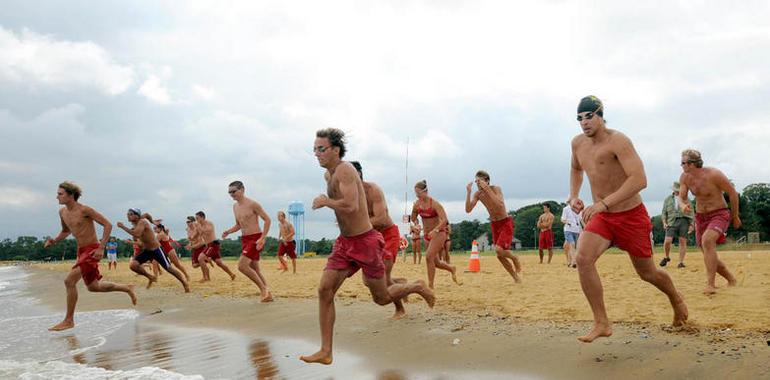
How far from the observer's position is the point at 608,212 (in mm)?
4859

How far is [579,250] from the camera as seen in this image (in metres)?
4.79

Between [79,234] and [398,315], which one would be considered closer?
[398,315]

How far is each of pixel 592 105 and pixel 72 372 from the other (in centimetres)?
549

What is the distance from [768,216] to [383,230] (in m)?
77.4

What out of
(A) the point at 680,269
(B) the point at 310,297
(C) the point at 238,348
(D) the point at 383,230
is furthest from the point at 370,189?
(A) the point at 680,269

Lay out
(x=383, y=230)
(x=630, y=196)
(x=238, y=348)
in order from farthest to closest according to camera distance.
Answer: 1. (x=383, y=230)
2. (x=238, y=348)
3. (x=630, y=196)

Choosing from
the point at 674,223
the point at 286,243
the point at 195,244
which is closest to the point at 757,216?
the point at 674,223

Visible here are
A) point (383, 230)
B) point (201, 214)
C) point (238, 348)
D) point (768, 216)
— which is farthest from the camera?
point (768, 216)

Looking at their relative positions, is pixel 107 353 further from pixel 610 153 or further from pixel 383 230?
pixel 610 153

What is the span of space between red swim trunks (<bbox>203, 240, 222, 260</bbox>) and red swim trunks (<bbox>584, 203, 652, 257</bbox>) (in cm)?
1053

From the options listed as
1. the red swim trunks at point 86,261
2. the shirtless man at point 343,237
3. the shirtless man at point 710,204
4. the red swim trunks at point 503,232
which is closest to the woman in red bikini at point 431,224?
the red swim trunks at point 503,232

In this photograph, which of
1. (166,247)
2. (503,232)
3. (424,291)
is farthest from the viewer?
(166,247)

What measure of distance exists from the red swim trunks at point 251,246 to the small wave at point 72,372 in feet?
13.5

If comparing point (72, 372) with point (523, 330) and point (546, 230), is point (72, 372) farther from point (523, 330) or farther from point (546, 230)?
point (546, 230)
